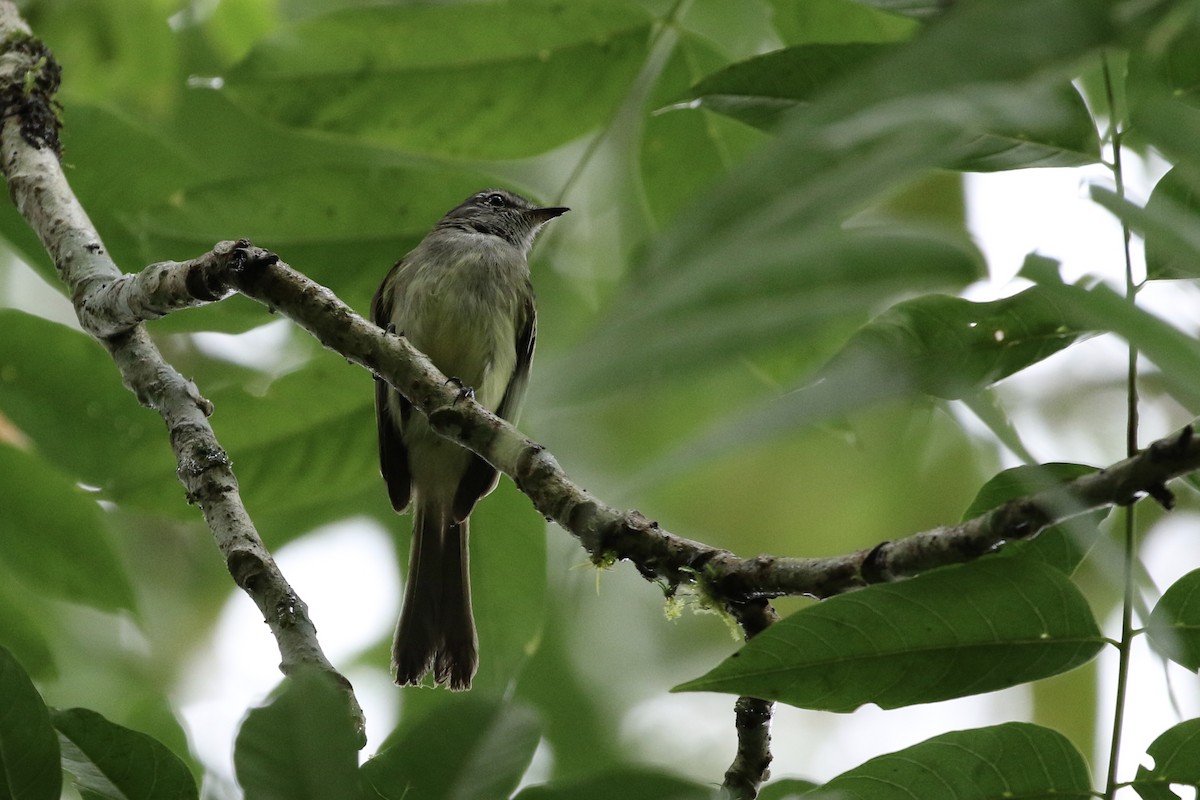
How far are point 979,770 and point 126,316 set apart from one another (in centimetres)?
216

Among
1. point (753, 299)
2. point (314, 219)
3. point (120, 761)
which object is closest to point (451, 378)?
point (314, 219)

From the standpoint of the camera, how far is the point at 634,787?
1.41 m

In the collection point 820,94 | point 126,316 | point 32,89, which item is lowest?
point 820,94

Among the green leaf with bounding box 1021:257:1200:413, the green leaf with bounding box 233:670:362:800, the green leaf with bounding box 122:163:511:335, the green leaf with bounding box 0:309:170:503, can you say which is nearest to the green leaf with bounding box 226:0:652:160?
the green leaf with bounding box 122:163:511:335

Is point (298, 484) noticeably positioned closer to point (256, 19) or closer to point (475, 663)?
point (475, 663)

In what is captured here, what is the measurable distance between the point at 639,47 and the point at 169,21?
1597 mm

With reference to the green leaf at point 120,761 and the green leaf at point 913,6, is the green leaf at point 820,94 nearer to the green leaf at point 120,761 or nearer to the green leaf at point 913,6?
the green leaf at point 913,6

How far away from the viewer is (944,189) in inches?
189

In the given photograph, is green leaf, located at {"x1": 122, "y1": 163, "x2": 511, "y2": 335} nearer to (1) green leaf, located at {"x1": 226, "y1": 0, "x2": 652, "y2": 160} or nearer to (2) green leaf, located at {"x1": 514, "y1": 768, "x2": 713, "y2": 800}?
(1) green leaf, located at {"x1": 226, "y1": 0, "x2": 652, "y2": 160}

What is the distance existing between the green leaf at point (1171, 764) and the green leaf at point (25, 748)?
1.62 meters

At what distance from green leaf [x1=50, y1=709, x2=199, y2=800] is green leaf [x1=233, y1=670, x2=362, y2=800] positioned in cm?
60

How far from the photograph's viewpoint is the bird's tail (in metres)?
3.79

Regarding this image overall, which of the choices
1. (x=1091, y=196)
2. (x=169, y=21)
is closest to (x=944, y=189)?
(x=169, y=21)

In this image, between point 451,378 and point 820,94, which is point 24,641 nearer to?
point 451,378
